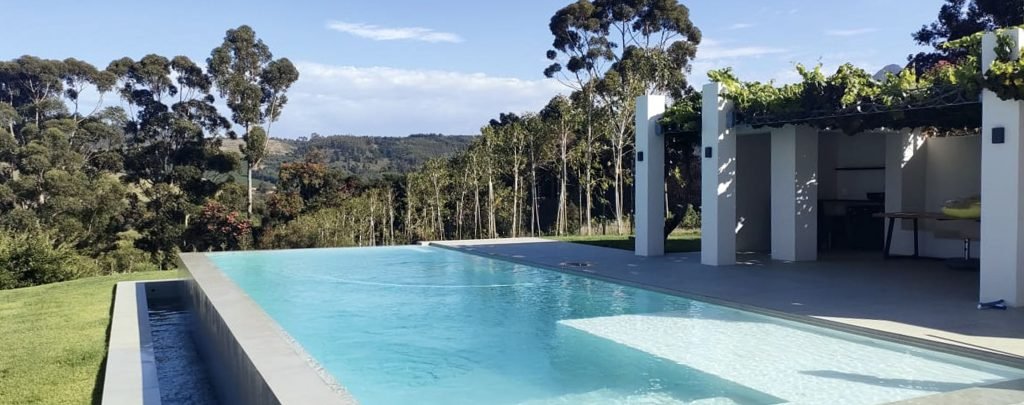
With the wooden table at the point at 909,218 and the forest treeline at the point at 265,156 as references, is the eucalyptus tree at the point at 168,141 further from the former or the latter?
the wooden table at the point at 909,218

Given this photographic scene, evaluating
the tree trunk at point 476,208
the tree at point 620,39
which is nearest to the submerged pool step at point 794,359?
the tree trunk at point 476,208

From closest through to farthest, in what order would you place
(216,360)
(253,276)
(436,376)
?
1. (436,376)
2. (216,360)
3. (253,276)

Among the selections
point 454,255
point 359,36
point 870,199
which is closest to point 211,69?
point 359,36

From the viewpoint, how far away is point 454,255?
15570mm

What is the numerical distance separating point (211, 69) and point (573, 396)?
2968 cm

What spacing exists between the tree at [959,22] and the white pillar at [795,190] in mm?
14281

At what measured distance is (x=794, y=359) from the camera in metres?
5.81

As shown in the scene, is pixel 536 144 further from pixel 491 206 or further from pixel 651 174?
pixel 651 174

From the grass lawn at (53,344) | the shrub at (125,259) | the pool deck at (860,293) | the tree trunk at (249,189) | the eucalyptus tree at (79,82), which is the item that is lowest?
the shrub at (125,259)

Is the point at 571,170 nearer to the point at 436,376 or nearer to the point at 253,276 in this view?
the point at 253,276

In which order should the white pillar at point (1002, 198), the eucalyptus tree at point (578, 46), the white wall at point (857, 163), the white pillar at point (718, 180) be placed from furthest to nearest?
1. the eucalyptus tree at point (578, 46)
2. the white wall at point (857, 163)
3. the white pillar at point (718, 180)
4. the white pillar at point (1002, 198)

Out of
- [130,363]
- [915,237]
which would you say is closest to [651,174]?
[915,237]

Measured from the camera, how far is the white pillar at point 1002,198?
23.3 feet

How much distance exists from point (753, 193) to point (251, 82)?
78.4 ft
